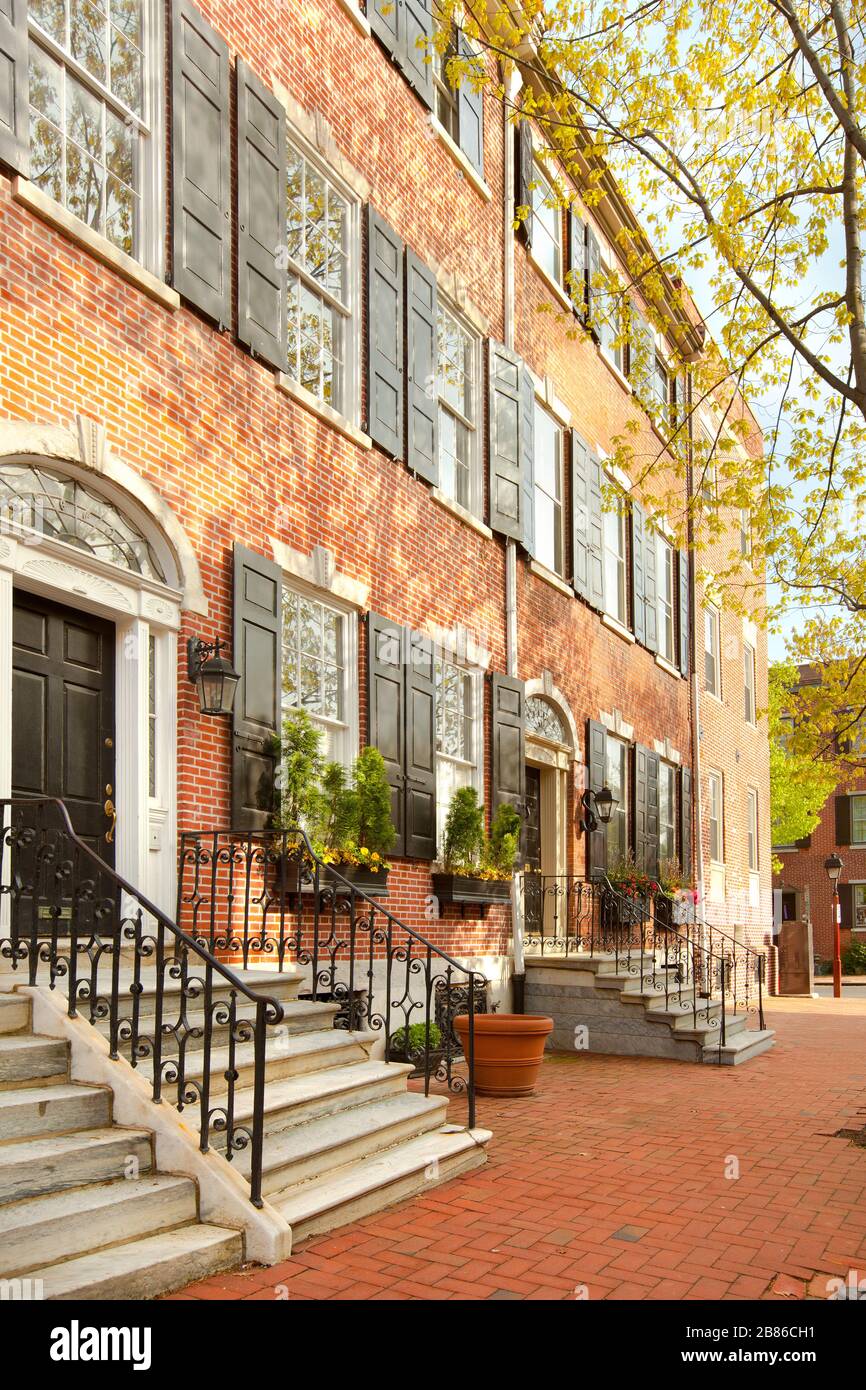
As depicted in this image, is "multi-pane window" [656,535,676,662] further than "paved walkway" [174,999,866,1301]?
Yes

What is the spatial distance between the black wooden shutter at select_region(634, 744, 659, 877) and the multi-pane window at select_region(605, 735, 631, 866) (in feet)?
0.76

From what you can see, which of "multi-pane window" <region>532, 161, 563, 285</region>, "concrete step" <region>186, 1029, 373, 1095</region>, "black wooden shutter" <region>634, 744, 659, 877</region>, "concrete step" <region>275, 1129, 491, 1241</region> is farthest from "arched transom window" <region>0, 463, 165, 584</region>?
"black wooden shutter" <region>634, 744, 659, 877</region>

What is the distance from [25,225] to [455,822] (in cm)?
645

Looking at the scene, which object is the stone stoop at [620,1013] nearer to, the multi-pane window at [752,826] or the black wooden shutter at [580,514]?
the black wooden shutter at [580,514]

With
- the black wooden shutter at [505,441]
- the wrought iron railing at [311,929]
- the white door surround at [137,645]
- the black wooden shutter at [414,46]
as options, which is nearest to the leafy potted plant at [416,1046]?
the wrought iron railing at [311,929]

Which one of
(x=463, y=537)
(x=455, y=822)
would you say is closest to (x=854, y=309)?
(x=463, y=537)

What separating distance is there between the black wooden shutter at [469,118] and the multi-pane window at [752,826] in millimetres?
15308

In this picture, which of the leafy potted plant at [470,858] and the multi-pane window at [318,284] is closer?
the multi-pane window at [318,284]

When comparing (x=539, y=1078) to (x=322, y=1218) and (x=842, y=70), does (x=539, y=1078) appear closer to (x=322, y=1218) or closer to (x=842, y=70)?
(x=322, y=1218)

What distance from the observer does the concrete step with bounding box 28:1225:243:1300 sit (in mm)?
4285

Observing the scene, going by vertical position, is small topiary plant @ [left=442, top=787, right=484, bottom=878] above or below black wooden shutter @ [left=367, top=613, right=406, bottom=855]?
below

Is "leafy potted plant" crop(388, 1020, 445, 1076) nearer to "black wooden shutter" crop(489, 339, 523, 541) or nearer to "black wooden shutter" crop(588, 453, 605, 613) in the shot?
"black wooden shutter" crop(489, 339, 523, 541)

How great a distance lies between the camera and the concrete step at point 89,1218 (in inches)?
171
